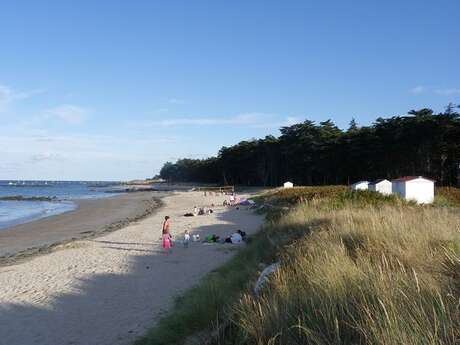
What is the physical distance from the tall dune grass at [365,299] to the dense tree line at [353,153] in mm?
47443

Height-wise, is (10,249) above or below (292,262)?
below

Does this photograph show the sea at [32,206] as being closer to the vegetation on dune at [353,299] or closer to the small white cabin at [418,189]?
the small white cabin at [418,189]

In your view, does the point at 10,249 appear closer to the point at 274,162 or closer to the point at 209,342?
the point at 209,342

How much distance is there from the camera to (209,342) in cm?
473

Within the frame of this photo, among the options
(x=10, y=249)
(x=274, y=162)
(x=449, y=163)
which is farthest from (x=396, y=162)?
(x=10, y=249)

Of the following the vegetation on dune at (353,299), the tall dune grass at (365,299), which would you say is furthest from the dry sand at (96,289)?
the tall dune grass at (365,299)

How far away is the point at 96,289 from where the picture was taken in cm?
1238

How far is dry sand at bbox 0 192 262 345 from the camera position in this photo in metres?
8.91

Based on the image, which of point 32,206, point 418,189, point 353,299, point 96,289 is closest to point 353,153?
point 418,189

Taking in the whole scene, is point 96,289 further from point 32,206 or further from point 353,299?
point 32,206

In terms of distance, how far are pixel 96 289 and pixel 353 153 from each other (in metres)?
52.6

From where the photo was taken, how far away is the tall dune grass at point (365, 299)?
3.16 metres

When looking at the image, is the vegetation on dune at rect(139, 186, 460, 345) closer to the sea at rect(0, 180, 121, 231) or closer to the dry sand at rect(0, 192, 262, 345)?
the dry sand at rect(0, 192, 262, 345)

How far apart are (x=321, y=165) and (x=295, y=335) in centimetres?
6966
